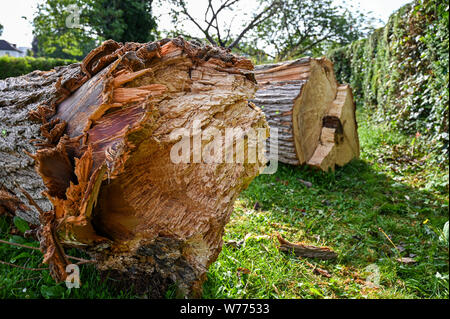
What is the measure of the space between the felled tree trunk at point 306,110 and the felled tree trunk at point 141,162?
Answer: 1.97 metres

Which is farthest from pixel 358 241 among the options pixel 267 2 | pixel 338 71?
pixel 267 2

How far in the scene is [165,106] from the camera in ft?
4.64

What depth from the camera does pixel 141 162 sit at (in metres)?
1.40

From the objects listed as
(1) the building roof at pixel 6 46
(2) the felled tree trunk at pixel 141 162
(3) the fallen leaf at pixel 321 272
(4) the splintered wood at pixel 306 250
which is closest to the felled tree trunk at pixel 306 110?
(4) the splintered wood at pixel 306 250

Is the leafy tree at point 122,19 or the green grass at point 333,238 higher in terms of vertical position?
the leafy tree at point 122,19

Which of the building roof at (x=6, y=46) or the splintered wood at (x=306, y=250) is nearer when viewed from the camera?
the splintered wood at (x=306, y=250)

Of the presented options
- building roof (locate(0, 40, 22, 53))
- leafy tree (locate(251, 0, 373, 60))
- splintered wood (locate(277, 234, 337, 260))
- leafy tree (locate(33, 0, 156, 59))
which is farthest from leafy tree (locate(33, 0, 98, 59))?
building roof (locate(0, 40, 22, 53))

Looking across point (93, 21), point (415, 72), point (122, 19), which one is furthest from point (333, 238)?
point (93, 21)

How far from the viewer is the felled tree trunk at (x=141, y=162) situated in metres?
1.30

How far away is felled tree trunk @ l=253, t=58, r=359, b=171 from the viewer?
3.53 metres

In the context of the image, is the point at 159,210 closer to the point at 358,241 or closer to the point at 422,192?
the point at 358,241

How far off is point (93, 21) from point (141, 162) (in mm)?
12421

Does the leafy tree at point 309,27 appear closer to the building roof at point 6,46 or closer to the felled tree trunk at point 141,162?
the felled tree trunk at point 141,162
